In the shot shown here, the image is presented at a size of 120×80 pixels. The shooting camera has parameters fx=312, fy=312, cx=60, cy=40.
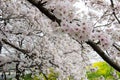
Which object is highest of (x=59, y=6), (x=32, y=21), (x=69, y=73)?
(x=59, y=6)

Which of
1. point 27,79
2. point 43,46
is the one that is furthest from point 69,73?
point 27,79

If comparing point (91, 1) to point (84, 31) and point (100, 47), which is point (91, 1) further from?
point (84, 31)

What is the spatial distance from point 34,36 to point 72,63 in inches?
44.1

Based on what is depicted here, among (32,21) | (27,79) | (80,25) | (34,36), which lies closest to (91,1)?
(32,21)

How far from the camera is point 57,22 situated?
278 cm

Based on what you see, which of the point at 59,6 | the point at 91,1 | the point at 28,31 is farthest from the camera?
the point at 28,31

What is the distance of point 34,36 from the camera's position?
20.9ft

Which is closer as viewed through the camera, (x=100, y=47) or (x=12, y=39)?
(x=100, y=47)

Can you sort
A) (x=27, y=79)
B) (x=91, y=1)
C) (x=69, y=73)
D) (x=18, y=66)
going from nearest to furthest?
(x=91, y=1) → (x=69, y=73) → (x=18, y=66) → (x=27, y=79)

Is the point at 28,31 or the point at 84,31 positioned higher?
the point at 84,31

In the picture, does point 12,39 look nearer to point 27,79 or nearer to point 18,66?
point 18,66

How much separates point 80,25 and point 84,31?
66mm

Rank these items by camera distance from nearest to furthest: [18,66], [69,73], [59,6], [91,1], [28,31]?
1. [59,6]
2. [91,1]
3. [28,31]
4. [69,73]
5. [18,66]

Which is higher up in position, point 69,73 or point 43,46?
point 43,46
